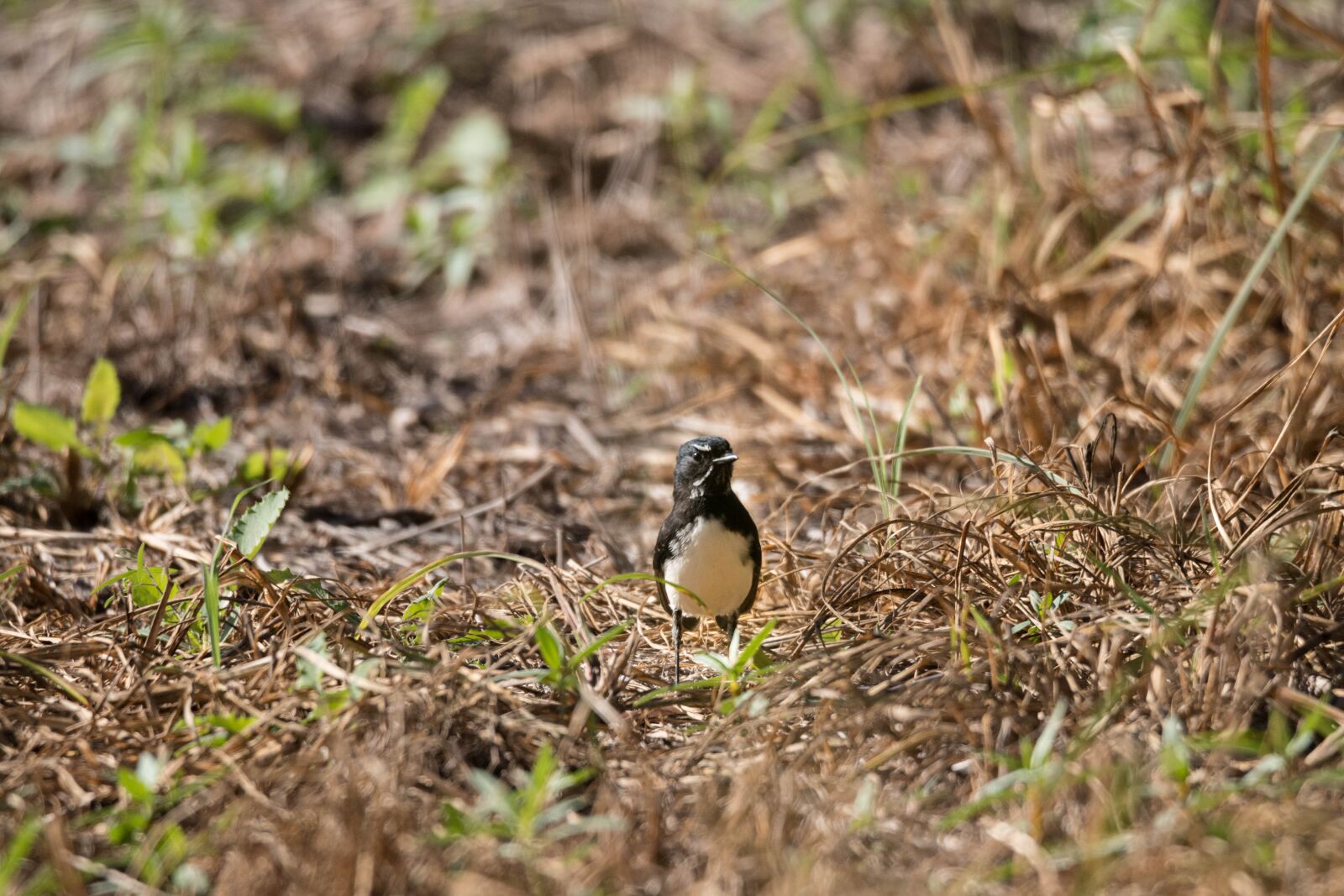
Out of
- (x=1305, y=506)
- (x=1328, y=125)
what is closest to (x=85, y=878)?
(x=1305, y=506)

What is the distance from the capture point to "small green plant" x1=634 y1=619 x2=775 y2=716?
2.62m

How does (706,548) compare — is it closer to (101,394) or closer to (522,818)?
(522,818)

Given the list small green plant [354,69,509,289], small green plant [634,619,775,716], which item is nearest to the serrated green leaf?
small green plant [634,619,775,716]

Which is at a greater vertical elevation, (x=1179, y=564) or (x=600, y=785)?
(x=1179, y=564)

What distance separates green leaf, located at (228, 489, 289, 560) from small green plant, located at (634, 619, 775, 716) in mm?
967

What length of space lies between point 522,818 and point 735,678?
0.69 metres

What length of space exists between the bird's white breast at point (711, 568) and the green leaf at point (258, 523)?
969 millimetres

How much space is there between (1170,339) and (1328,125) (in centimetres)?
99

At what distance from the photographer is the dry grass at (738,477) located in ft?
7.36

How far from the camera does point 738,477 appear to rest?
4445mm

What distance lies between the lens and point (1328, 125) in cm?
390

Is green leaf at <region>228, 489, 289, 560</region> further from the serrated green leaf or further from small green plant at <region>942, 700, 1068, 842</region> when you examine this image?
small green plant at <region>942, 700, 1068, 842</region>

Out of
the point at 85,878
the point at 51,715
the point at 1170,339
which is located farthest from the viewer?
the point at 1170,339

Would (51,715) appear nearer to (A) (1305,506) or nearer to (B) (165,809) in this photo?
(B) (165,809)
